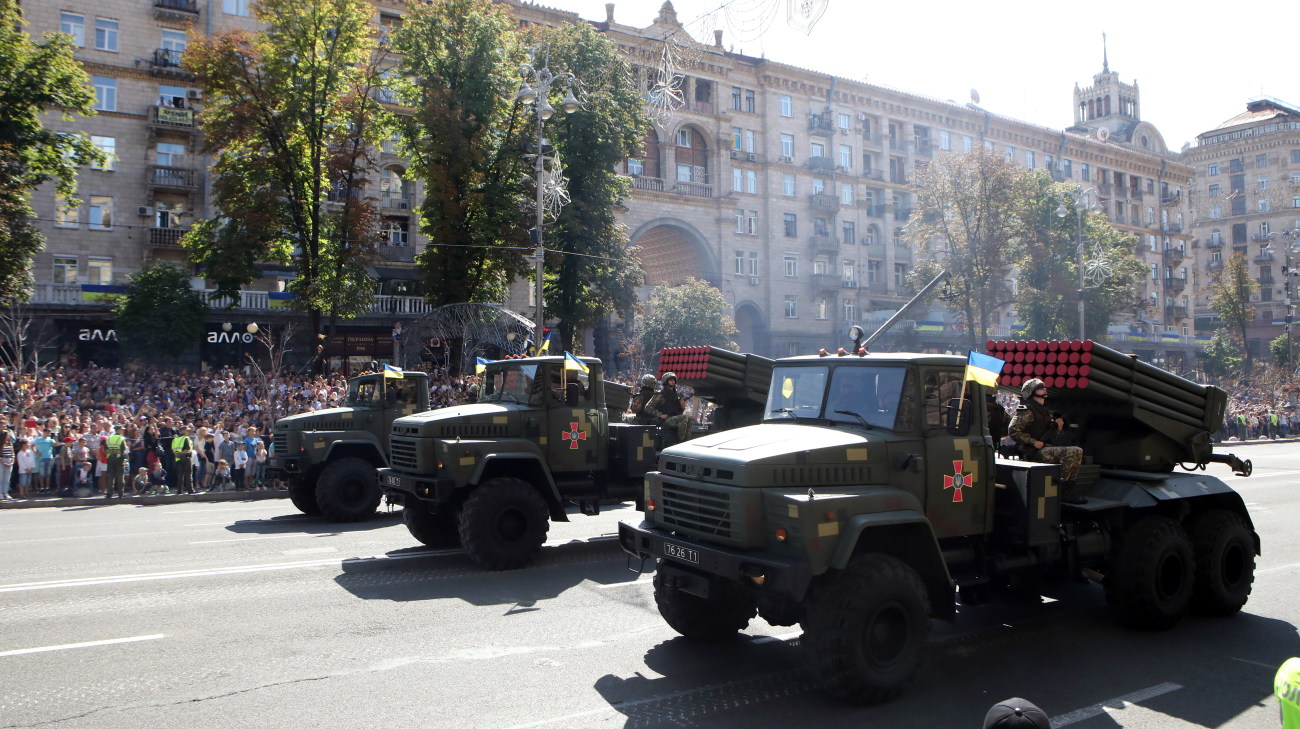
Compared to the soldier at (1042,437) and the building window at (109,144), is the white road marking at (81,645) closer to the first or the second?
the soldier at (1042,437)

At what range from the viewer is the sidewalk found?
1838 cm

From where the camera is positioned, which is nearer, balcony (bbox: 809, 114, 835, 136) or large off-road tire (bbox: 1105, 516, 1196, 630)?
large off-road tire (bbox: 1105, 516, 1196, 630)

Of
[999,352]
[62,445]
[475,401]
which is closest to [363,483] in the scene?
[475,401]

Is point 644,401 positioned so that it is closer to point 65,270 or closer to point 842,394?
point 842,394

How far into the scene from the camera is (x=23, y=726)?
18.5ft

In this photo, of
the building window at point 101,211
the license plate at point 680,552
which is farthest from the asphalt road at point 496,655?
the building window at point 101,211

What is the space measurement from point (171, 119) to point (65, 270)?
25.1 feet

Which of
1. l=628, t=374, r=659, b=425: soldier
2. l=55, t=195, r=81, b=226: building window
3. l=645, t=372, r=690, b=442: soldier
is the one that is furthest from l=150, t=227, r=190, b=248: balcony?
l=645, t=372, r=690, b=442: soldier

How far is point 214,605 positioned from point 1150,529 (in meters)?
8.88

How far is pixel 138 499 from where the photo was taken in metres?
19.0

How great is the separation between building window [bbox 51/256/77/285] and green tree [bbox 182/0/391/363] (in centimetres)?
975

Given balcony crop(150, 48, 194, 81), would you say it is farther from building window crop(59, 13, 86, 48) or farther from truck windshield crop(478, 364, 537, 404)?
truck windshield crop(478, 364, 537, 404)

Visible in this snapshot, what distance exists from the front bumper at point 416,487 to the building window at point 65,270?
3273cm

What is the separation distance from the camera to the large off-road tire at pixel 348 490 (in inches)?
570
